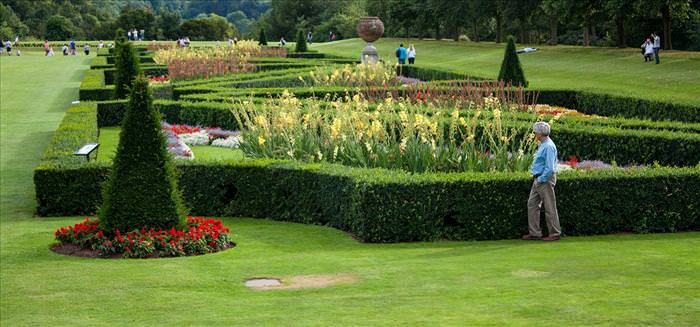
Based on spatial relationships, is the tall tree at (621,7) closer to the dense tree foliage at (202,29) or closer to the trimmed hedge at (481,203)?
the trimmed hedge at (481,203)

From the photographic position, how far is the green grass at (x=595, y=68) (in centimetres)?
3011

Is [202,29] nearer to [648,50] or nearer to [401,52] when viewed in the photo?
[401,52]

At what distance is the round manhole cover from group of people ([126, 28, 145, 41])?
237 ft

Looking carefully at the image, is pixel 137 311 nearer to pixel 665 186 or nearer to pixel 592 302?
pixel 592 302

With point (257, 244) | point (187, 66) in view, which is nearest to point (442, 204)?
point (257, 244)

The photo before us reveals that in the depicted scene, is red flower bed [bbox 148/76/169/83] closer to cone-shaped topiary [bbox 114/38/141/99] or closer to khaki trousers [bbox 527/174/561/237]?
cone-shaped topiary [bbox 114/38/141/99]

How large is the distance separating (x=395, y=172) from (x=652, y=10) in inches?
1310

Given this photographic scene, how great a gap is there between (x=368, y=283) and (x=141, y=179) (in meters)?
3.39

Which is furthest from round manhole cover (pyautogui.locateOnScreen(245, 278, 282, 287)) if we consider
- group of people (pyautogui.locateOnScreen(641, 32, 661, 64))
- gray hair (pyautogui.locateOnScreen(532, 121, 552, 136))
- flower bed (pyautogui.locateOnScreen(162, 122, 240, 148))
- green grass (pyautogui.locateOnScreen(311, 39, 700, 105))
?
group of people (pyautogui.locateOnScreen(641, 32, 661, 64))

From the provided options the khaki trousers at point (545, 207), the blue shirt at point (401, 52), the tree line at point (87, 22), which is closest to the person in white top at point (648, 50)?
the blue shirt at point (401, 52)

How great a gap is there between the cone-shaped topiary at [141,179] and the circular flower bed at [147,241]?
0.50 ft

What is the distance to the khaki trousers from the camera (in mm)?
11914

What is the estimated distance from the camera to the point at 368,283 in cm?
929

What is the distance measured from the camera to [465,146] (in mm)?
14250
